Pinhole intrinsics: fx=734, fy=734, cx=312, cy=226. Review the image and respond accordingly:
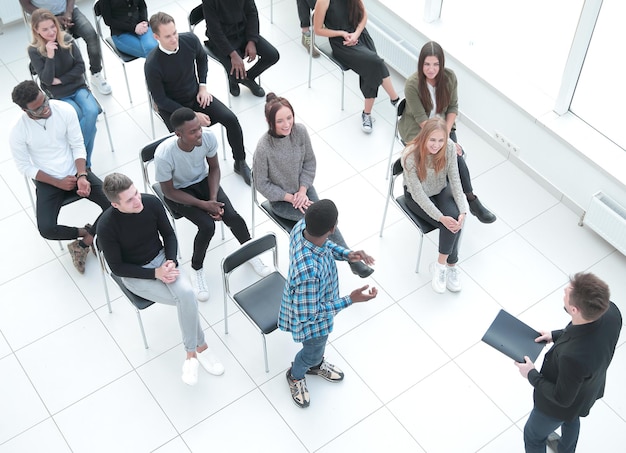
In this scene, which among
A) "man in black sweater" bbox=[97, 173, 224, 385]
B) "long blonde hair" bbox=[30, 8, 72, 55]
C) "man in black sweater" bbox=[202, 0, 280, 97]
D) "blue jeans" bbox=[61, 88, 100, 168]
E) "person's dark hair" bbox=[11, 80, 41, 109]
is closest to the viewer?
"man in black sweater" bbox=[97, 173, 224, 385]

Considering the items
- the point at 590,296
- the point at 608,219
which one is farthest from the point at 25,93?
the point at 608,219

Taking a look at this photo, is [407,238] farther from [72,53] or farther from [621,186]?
[72,53]

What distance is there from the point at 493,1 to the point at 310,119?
1.72 meters

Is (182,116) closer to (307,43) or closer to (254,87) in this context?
(254,87)

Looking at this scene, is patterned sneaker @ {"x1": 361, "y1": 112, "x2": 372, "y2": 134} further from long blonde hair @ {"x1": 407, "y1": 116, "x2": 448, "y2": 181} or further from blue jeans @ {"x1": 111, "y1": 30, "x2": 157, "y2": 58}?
blue jeans @ {"x1": 111, "y1": 30, "x2": 157, "y2": 58}

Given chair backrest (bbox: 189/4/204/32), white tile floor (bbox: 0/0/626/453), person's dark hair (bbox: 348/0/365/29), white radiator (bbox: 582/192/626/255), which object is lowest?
white tile floor (bbox: 0/0/626/453)

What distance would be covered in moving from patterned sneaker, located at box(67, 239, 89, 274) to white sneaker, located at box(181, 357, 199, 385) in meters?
1.10

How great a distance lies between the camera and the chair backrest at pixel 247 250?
13.5 feet

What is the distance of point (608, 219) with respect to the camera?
493 cm

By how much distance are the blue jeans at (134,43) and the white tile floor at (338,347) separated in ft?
2.51

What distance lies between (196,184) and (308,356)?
1.44 meters

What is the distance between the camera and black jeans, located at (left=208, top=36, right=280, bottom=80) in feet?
19.1

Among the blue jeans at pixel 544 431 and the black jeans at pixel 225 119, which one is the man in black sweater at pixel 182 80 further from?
the blue jeans at pixel 544 431

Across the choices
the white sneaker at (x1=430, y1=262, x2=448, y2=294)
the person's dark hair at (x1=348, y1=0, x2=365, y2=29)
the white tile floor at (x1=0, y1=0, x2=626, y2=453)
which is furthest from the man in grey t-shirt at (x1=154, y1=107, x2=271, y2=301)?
the person's dark hair at (x1=348, y1=0, x2=365, y2=29)
